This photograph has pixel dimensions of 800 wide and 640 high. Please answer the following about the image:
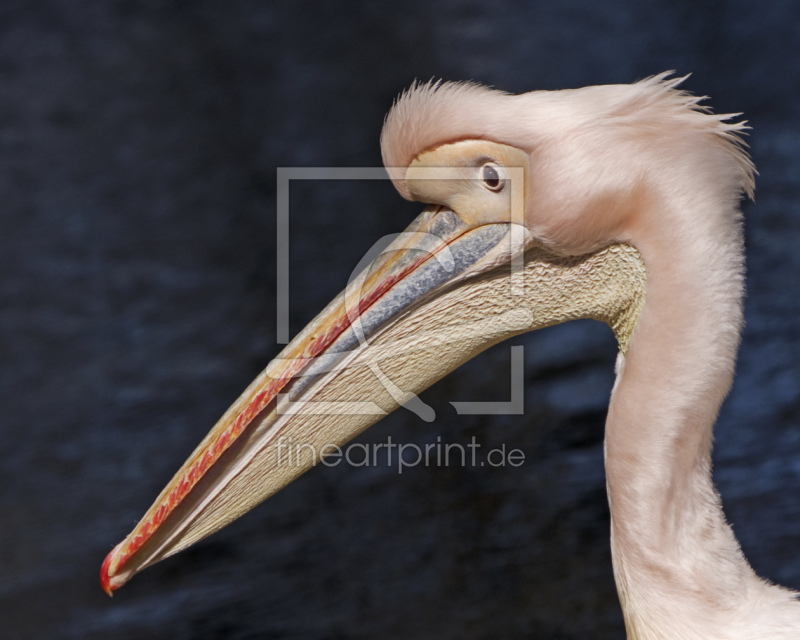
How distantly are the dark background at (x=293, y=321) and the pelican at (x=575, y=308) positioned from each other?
4.56 feet

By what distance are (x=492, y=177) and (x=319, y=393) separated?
0.49 meters

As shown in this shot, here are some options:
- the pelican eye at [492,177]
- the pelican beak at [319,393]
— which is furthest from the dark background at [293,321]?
the pelican eye at [492,177]

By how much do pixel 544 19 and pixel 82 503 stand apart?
130 inches

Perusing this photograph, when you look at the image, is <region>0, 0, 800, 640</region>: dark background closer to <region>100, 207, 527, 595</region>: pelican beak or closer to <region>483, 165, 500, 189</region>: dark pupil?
<region>100, 207, 527, 595</region>: pelican beak

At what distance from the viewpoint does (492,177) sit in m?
1.32

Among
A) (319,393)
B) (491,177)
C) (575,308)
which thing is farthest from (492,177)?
(319,393)

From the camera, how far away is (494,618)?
8.89ft

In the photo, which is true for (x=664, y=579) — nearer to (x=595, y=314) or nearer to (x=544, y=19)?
(x=595, y=314)

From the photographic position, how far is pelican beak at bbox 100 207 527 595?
1404mm

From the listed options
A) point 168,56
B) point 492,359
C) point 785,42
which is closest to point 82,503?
point 492,359

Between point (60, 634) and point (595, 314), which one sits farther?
point (60, 634)

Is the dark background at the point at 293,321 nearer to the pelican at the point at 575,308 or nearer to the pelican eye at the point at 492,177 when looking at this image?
the pelican at the point at 575,308

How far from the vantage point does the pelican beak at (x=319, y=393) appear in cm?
140

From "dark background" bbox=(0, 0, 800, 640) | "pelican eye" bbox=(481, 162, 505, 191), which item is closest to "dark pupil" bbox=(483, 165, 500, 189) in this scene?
"pelican eye" bbox=(481, 162, 505, 191)
